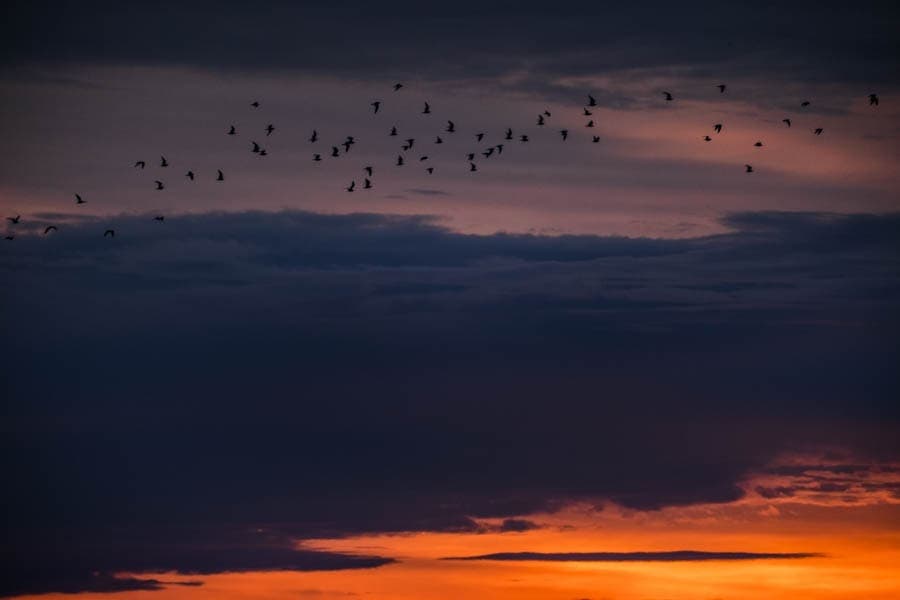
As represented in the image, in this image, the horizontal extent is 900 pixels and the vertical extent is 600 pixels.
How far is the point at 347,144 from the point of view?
91312mm

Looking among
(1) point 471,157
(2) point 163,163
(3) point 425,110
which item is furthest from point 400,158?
(2) point 163,163

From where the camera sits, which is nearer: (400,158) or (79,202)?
(400,158)

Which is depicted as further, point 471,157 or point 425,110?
point 471,157

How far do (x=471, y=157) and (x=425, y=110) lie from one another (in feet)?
25.0

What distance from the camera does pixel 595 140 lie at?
3504 inches

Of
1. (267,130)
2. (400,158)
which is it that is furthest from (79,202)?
(400,158)

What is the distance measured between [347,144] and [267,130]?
23.9 feet

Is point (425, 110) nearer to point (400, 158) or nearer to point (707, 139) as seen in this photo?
point (400, 158)

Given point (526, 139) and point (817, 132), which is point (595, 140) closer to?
point (526, 139)

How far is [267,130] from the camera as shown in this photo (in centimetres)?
8556

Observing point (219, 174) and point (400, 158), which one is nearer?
point (400, 158)

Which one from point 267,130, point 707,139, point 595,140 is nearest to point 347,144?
point 267,130

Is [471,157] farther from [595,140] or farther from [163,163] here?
[163,163]

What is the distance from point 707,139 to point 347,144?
907 inches
